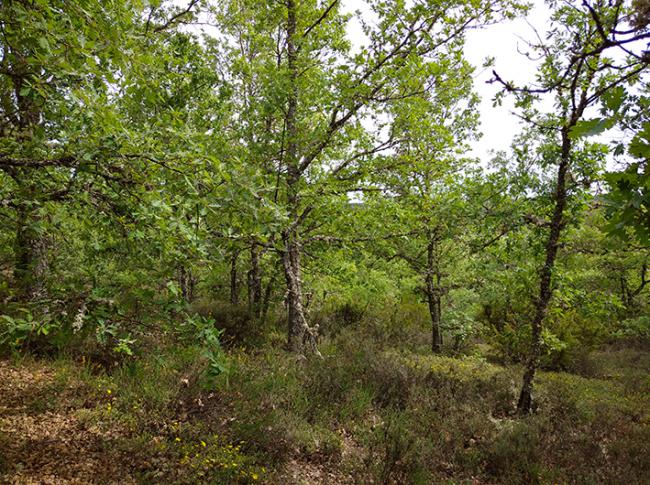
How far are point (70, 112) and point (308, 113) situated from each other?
4.54 meters

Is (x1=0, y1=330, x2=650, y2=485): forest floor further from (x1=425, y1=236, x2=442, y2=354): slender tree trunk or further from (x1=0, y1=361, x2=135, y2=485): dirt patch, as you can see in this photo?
(x1=425, y1=236, x2=442, y2=354): slender tree trunk

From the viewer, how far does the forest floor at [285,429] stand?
430 centimetres

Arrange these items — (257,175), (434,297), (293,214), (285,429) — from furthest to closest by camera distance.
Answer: (434,297) → (293,214) → (285,429) → (257,175)

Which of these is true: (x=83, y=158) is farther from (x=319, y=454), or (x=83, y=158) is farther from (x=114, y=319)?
(x=319, y=454)

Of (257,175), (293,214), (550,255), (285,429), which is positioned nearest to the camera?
(257,175)

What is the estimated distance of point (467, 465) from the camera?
5.61 meters

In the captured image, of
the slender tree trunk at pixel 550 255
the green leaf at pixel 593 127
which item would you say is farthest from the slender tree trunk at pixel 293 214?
the green leaf at pixel 593 127

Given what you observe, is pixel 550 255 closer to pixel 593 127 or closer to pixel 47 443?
pixel 593 127

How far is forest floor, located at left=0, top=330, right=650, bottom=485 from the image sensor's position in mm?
4297

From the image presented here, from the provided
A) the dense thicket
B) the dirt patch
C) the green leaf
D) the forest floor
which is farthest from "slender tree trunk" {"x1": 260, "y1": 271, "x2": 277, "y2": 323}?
the green leaf

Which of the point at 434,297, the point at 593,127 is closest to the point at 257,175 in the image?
the point at 593,127

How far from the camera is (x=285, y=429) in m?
5.33

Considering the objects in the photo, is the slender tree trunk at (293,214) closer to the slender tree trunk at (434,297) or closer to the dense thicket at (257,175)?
the dense thicket at (257,175)

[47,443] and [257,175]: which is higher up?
[257,175]
